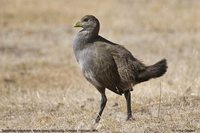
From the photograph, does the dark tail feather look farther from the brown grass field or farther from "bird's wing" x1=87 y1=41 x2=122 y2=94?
the brown grass field

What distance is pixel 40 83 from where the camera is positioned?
1562 centimetres

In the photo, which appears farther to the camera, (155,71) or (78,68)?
(78,68)

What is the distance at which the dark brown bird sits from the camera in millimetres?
9656

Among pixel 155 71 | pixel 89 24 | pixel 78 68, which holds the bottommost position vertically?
pixel 78 68

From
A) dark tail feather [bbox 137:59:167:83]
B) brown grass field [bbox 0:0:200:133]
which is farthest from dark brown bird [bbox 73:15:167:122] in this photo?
brown grass field [bbox 0:0:200:133]

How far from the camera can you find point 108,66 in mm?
9695

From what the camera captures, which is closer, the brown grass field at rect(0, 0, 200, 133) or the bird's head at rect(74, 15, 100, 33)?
the bird's head at rect(74, 15, 100, 33)

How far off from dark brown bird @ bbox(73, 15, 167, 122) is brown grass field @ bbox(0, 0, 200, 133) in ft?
1.76

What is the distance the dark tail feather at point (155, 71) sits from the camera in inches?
380

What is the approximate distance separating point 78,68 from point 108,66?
25.6 feet

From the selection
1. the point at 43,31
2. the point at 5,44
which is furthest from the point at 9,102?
the point at 43,31

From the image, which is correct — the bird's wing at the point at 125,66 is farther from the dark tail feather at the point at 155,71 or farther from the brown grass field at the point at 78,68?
the brown grass field at the point at 78,68

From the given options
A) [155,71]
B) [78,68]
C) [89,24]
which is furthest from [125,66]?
[78,68]

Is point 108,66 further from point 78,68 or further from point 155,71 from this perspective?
point 78,68
